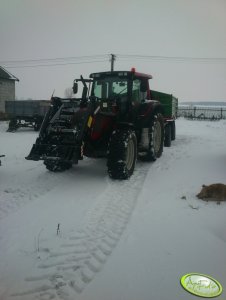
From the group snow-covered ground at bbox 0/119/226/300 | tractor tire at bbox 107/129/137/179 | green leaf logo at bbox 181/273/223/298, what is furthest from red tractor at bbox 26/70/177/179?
green leaf logo at bbox 181/273/223/298

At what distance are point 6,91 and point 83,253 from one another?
26.4 metres

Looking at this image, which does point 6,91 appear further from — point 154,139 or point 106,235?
point 106,235

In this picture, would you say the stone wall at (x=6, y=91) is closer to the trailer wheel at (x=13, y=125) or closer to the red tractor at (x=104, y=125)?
the trailer wheel at (x=13, y=125)

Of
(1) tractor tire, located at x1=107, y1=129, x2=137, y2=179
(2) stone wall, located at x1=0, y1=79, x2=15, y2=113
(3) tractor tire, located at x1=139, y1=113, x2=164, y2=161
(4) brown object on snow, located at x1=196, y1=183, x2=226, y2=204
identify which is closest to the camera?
(4) brown object on snow, located at x1=196, y1=183, x2=226, y2=204

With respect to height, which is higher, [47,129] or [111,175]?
[47,129]

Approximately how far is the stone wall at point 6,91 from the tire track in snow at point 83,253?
23.9m

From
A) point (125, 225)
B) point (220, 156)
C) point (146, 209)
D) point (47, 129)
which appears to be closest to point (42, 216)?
point (125, 225)

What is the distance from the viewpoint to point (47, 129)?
23.0ft

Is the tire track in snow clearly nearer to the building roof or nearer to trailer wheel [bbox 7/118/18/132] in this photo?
trailer wheel [bbox 7/118/18/132]

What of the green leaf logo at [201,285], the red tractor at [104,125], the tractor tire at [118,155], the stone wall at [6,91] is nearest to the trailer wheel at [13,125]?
the red tractor at [104,125]

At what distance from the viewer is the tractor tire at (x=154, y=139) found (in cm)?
830

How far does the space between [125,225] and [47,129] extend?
10.8ft

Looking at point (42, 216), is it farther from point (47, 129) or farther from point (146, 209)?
→ point (47, 129)

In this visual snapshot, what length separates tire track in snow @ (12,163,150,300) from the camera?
9.91 ft
